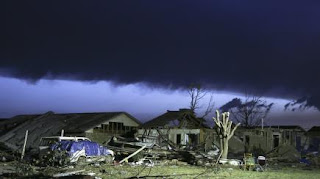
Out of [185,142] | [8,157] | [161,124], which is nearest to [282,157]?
[185,142]

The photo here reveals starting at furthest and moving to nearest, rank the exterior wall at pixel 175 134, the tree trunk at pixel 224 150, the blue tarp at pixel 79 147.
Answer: the exterior wall at pixel 175 134, the tree trunk at pixel 224 150, the blue tarp at pixel 79 147

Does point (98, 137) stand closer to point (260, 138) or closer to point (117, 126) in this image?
point (117, 126)

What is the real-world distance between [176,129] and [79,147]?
1872cm

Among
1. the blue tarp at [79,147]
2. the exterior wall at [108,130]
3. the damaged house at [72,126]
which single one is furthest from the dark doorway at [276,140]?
the blue tarp at [79,147]

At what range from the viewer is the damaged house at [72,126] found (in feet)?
138

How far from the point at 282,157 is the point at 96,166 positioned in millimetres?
18261

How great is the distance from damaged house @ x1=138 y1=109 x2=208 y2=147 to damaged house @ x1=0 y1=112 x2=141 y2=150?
91.0 inches

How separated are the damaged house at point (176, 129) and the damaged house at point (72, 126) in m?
2.31

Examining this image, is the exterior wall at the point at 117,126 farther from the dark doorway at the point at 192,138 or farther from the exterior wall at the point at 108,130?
the dark doorway at the point at 192,138

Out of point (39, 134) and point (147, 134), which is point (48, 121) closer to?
point (39, 134)

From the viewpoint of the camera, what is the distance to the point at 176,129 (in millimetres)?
43625

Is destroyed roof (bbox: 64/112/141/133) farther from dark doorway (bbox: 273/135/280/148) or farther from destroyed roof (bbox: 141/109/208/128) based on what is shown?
dark doorway (bbox: 273/135/280/148)

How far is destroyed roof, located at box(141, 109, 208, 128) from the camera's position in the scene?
4409 centimetres

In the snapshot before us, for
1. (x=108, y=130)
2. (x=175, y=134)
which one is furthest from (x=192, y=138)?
(x=108, y=130)
